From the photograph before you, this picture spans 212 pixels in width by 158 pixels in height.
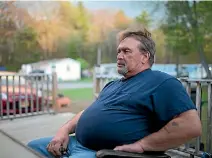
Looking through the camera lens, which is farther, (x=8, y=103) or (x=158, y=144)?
(x=8, y=103)

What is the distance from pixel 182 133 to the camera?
105 centimetres

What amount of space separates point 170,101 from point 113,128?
0.92 feet

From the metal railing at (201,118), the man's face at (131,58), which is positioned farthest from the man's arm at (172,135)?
the metal railing at (201,118)

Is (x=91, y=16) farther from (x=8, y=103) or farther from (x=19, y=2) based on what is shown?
(x=8, y=103)

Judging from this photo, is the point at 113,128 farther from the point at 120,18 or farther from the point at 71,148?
the point at 120,18

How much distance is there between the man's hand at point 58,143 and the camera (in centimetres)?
137

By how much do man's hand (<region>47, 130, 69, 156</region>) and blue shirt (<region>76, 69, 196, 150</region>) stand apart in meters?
0.15

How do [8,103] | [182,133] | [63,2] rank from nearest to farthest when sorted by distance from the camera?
[182,133], [8,103], [63,2]

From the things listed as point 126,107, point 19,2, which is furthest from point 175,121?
point 19,2

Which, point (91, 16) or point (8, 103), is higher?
point (91, 16)

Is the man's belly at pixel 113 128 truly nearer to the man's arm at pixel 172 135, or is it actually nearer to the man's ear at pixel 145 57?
the man's arm at pixel 172 135

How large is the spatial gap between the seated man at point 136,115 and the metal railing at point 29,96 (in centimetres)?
287

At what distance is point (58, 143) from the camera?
1.38 m

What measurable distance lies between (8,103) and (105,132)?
3.11m
